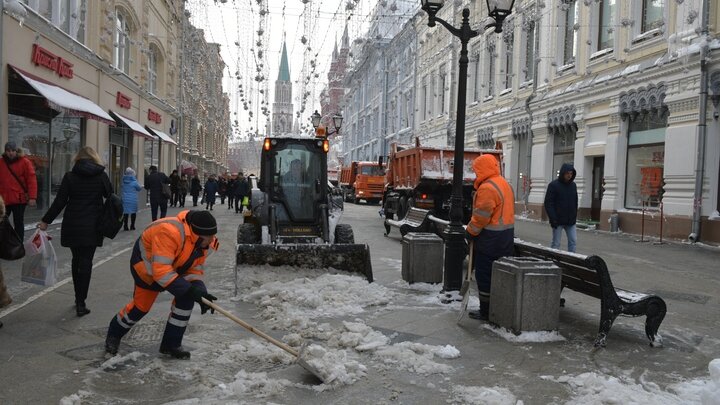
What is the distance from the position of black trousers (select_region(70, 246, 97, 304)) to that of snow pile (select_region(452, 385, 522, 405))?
13.4 feet

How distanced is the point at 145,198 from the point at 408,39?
26.0 m

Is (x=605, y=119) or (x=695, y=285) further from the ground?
(x=605, y=119)

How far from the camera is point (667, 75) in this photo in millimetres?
16391

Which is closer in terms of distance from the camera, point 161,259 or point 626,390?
point 626,390

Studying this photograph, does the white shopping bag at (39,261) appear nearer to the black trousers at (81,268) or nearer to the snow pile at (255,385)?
the black trousers at (81,268)

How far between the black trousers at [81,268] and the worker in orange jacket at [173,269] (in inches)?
62.1

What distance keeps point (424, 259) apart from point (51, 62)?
1168 centimetres

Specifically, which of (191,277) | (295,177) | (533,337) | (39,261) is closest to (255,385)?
(191,277)

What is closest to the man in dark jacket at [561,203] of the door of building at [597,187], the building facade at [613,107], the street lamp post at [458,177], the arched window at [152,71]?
the street lamp post at [458,177]

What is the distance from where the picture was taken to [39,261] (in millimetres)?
6102

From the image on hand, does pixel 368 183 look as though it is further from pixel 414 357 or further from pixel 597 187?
pixel 414 357

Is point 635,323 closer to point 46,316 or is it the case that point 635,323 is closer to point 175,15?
point 46,316

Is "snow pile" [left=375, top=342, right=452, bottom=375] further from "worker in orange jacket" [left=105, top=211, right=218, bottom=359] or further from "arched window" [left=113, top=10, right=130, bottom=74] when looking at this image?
"arched window" [left=113, top=10, right=130, bottom=74]

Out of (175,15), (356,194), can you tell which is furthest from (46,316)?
(356,194)
